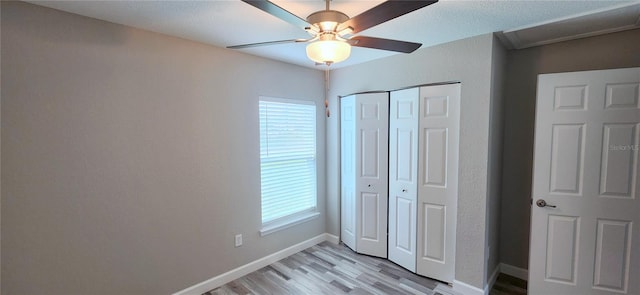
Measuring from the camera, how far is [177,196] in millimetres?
2359

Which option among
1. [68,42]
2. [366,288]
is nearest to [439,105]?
[366,288]

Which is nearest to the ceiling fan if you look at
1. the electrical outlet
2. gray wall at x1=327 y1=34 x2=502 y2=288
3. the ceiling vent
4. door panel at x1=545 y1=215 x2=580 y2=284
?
gray wall at x1=327 y1=34 x2=502 y2=288

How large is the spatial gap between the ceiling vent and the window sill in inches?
110

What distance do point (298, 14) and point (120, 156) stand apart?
1.72m

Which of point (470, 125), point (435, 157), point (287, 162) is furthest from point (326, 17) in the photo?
point (287, 162)

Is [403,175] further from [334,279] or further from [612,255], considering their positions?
[612,255]

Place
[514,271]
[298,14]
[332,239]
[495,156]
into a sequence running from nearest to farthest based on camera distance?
[298,14] → [495,156] → [514,271] → [332,239]

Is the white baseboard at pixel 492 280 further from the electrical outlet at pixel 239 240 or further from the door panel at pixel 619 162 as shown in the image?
the electrical outlet at pixel 239 240

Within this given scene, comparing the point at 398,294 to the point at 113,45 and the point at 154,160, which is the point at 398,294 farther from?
the point at 113,45

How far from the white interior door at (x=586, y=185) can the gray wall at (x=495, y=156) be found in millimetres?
317

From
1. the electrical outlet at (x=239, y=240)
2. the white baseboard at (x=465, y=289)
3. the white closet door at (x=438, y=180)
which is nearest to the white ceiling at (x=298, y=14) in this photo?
the white closet door at (x=438, y=180)

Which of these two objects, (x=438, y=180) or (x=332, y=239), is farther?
(x=332, y=239)

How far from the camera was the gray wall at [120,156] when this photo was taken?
5.54 ft

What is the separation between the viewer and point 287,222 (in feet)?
10.7
